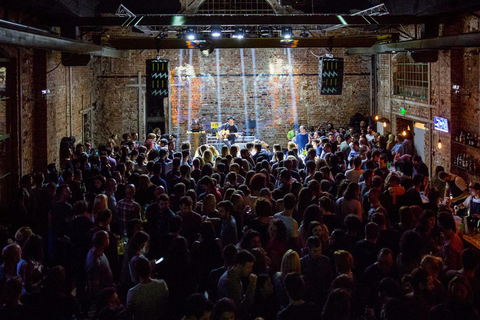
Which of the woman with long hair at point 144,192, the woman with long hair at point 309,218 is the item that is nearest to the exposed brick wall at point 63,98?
the woman with long hair at point 144,192

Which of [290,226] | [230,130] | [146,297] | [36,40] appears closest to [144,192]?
[290,226]

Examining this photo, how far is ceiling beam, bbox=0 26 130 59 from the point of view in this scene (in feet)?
25.7

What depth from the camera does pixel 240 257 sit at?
16.1ft

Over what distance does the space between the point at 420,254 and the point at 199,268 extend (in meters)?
2.20

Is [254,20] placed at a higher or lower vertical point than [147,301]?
higher

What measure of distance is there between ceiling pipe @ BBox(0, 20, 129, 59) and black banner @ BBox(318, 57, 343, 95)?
18.0 feet

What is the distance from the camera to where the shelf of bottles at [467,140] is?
A: 1199cm

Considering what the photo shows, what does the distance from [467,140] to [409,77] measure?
14.0ft

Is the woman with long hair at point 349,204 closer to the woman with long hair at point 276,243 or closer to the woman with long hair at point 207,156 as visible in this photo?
the woman with long hair at point 276,243

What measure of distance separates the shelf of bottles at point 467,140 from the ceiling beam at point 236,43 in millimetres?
3230

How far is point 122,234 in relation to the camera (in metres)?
7.43

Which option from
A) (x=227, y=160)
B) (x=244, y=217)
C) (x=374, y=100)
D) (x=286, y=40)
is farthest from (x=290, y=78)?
(x=244, y=217)

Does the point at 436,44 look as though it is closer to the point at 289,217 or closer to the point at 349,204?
the point at 349,204

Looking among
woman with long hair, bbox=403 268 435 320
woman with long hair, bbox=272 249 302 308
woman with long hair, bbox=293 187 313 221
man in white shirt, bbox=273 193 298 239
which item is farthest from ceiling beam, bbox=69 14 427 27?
woman with long hair, bbox=403 268 435 320
